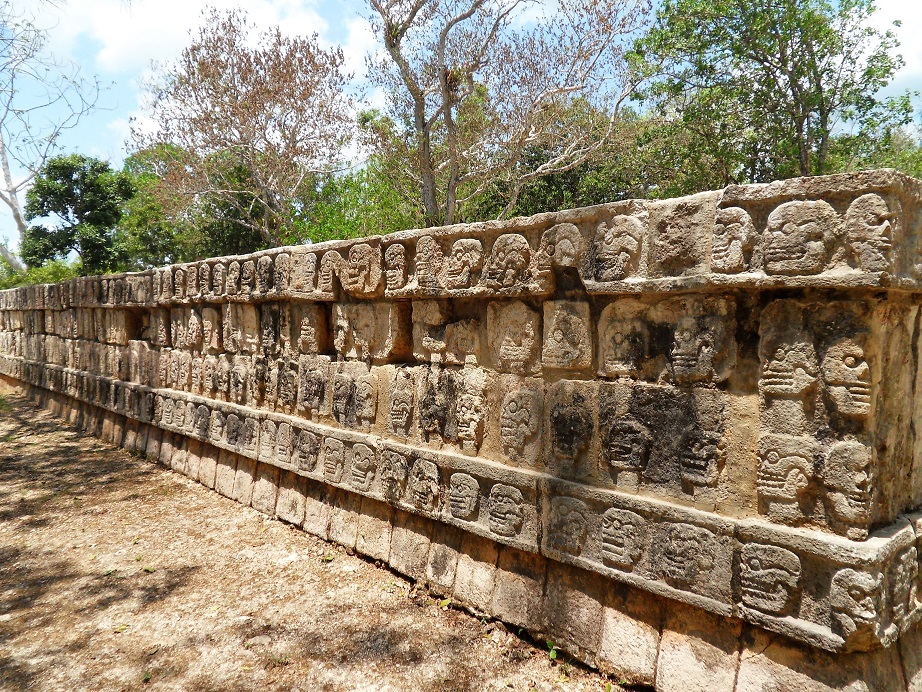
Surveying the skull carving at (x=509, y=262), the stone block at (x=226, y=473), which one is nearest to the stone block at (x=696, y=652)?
the skull carving at (x=509, y=262)

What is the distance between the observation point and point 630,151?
43.6 feet

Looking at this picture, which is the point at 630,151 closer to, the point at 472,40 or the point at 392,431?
the point at 472,40

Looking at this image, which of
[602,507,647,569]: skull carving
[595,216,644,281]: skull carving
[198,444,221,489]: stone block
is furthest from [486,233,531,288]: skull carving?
[198,444,221,489]: stone block

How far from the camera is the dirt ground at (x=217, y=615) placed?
2816 mm

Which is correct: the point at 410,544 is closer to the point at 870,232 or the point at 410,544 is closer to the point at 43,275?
the point at 870,232

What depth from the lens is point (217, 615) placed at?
11.1 feet

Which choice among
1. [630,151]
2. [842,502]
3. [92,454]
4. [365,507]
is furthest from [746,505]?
[630,151]

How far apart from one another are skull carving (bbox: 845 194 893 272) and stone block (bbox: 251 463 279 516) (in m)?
4.19

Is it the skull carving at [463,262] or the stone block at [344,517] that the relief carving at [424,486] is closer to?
the stone block at [344,517]

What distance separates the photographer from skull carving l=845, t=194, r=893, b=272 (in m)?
2.01

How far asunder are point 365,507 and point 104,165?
13051mm

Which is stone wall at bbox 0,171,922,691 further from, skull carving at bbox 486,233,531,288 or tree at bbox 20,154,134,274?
tree at bbox 20,154,134,274

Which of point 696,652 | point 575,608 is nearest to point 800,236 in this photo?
point 696,652

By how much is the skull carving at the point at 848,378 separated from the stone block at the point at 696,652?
0.92m
